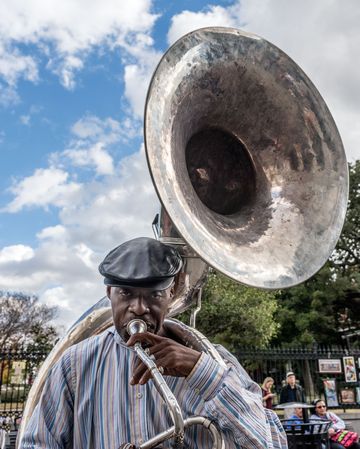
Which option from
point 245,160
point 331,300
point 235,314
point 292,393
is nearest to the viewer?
point 245,160

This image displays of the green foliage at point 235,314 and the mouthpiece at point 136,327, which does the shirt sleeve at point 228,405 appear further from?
the green foliage at point 235,314

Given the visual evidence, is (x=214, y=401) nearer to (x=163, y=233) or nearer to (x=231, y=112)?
(x=163, y=233)

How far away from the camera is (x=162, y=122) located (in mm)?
1817

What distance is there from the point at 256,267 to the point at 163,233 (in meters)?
0.40

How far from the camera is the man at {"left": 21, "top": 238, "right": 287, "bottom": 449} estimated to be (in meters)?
1.24

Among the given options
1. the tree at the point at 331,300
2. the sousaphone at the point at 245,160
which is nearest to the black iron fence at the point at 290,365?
the sousaphone at the point at 245,160

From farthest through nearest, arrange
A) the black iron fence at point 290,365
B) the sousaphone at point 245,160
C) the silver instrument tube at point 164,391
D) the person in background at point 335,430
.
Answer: the black iron fence at point 290,365 < the person in background at point 335,430 < the sousaphone at point 245,160 < the silver instrument tube at point 164,391

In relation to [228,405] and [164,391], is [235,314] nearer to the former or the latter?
[228,405]

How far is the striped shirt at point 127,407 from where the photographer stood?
4.08 ft

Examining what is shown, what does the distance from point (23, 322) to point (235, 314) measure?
547 inches

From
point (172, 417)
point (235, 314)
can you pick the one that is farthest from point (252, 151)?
point (235, 314)

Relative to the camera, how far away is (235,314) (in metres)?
18.5

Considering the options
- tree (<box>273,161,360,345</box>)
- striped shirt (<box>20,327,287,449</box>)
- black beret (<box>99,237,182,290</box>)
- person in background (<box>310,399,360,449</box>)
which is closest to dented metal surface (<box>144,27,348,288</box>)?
black beret (<box>99,237,182,290</box>)

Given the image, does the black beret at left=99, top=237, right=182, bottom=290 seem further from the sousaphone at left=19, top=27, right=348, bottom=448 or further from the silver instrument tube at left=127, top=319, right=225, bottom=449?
the sousaphone at left=19, top=27, right=348, bottom=448
